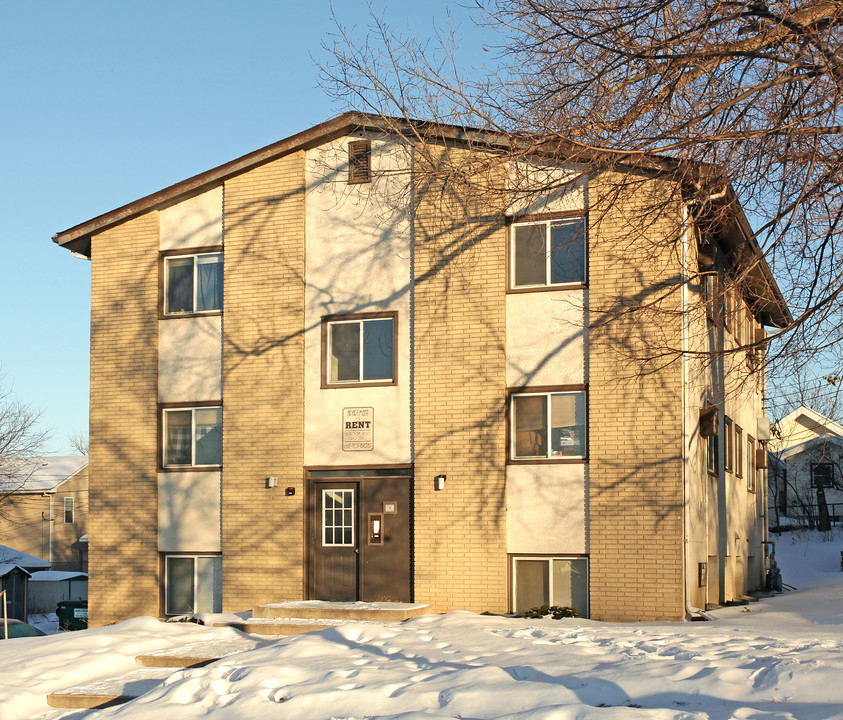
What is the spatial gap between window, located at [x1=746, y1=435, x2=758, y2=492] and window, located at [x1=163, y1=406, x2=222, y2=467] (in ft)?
43.1

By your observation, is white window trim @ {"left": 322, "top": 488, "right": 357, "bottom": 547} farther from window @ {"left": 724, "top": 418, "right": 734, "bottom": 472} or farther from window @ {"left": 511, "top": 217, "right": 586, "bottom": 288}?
window @ {"left": 724, "top": 418, "right": 734, "bottom": 472}

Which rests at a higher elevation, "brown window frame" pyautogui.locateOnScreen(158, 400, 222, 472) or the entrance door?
"brown window frame" pyautogui.locateOnScreen(158, 400, 222, 472)

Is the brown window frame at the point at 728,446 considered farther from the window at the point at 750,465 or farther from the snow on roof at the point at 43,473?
the snow on roof at the point at 43,473

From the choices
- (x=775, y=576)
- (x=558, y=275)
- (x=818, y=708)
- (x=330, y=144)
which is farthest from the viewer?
(x=775, y=576)

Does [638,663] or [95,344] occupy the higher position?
[95,344]

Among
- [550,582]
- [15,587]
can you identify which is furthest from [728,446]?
[15,587]

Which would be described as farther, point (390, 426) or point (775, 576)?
point (775, 576)

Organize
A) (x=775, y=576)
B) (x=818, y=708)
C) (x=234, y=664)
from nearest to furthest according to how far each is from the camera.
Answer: (x=818, y=708), (x=234, y=664), (x=775, y=576)

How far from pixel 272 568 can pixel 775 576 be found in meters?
13.9

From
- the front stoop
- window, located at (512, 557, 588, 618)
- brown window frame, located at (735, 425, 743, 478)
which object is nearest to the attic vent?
window, located at (512, 557, 588, 618)

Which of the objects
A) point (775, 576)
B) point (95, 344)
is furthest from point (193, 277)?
point (775, 576)

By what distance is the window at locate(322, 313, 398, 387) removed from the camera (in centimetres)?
1666

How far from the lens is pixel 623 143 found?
1036 cm

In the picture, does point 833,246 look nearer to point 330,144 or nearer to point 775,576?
point 330,144
